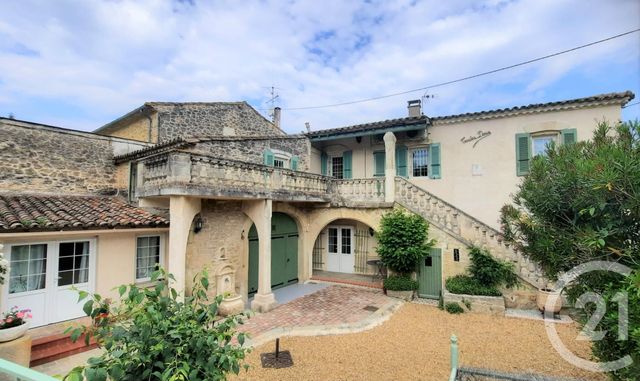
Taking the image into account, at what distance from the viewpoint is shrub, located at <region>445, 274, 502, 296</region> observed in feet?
30.3

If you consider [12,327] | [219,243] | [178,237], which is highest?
[178,237]

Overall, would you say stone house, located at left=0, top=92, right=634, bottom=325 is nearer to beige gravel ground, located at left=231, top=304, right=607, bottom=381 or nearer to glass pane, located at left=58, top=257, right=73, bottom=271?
glass pane, located at left=58, top=257, right=73, bottom=271

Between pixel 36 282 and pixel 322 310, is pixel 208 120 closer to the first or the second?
pixel 36 282

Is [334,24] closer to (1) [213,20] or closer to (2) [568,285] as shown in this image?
(1) [213,20]

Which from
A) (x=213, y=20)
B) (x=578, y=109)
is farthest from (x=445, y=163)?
(x=213, y=20)

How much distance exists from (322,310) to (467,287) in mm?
4655

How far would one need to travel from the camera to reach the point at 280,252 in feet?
41.1

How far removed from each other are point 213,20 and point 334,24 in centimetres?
389

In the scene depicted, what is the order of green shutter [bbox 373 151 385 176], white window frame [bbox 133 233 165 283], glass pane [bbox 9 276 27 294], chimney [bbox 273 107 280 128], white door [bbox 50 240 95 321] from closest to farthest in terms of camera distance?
1. glass pane [bbox 9 276 27 294]
2. white door [bbox 50 240 95 321]
3. white window frame [bbox 133 233 165 283]
4. green shutter [bbox 373 151 385 176]
5. chimney [bbox 273 107 280 128]

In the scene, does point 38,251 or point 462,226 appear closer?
point 38,251

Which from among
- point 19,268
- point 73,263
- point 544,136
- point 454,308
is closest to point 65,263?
point 73,263

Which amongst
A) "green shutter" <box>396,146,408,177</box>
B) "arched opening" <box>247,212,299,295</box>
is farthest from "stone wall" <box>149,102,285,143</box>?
"green shutter" <box>396,146,408,177</box>

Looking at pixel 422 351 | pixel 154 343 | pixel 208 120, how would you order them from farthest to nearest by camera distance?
pixel 208 120, pixel 422 351, pixel 154 343

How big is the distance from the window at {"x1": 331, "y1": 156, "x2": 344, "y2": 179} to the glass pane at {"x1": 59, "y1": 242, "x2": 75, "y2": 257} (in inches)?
419
